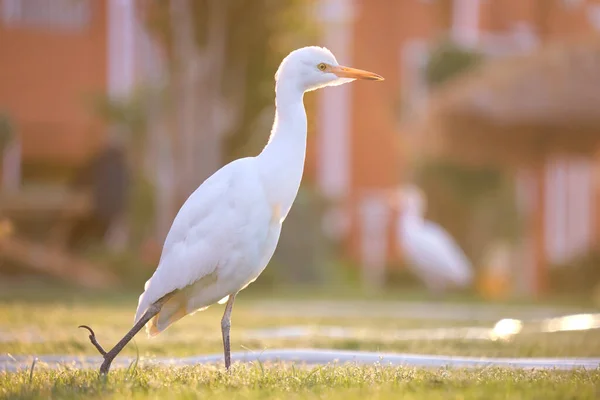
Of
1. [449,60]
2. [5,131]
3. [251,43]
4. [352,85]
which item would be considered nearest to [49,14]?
[5,131]

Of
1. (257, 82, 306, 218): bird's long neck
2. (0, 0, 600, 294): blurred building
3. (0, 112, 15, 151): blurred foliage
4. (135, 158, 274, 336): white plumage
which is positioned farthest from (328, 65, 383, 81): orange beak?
(0, 0, 600, 294): blurred building

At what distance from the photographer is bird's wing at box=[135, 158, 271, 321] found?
15.6ft

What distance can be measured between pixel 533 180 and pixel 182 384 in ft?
46.3

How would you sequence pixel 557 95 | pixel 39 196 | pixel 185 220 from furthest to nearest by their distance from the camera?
1. pixel 39 196
2. pixel 557 95
3. pixel 185 220

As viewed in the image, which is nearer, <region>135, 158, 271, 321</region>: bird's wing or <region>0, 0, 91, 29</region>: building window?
<region>135, 158, 271, 321</region>: bird's wing

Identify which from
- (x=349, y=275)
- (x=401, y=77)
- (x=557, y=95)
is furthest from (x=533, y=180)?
(x=401, y=77)

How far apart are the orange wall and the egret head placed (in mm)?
17355

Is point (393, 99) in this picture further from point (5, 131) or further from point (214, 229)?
point (214, 229)

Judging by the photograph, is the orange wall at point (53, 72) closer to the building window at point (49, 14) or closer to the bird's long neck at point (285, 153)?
the building window at point (49, 14)

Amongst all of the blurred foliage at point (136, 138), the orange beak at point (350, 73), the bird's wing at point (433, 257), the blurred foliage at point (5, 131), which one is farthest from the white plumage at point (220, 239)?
the blurred foliage at point (5, 131)

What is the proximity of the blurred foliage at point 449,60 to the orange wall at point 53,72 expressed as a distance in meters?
6.98

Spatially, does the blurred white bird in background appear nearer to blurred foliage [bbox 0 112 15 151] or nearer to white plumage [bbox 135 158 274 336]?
blurred foliage [bbox 0 112 15 151]

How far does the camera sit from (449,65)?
68.1 ft

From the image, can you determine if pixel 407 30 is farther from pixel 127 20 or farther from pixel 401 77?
pixel 127 20
